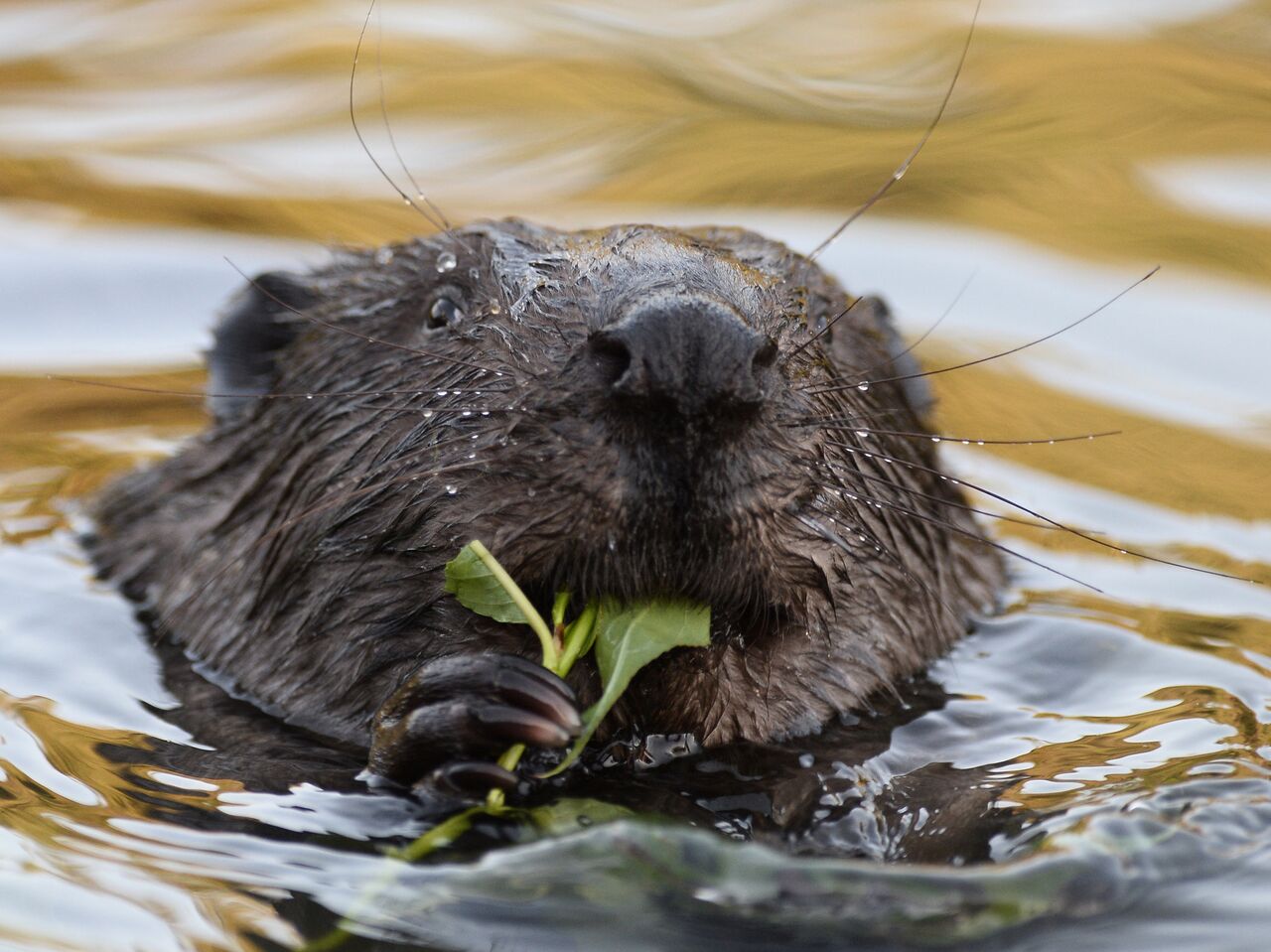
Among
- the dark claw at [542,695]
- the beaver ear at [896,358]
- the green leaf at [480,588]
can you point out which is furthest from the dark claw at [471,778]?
the beaver ear at [896,358]

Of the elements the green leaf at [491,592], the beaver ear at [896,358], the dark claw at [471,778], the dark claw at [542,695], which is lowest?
the dark claw at [471,778]

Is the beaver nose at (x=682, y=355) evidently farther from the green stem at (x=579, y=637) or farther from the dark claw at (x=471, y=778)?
the dark claw at (x=471, y=778)

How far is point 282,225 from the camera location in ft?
25.0

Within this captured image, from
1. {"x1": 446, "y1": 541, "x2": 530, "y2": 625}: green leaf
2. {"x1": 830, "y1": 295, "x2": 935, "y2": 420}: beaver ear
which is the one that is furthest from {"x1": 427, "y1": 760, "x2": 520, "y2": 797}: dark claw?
{"x1": 830, "y1": 295, "x2": 935, "y2": 420}: beaver ear

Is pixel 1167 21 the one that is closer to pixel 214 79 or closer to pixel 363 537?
pixel 214 79

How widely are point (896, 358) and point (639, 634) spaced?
1444 millimetres

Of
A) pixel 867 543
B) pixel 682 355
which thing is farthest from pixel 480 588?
pixel 867 543

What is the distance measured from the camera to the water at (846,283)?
119 inches

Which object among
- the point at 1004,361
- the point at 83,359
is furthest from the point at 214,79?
the point at 1004,361

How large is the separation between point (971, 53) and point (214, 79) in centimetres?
319

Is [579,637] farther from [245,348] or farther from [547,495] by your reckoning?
[245,348]

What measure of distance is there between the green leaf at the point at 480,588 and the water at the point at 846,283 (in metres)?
0.33

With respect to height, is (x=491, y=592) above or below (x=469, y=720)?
above

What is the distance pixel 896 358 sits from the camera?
4.44m
